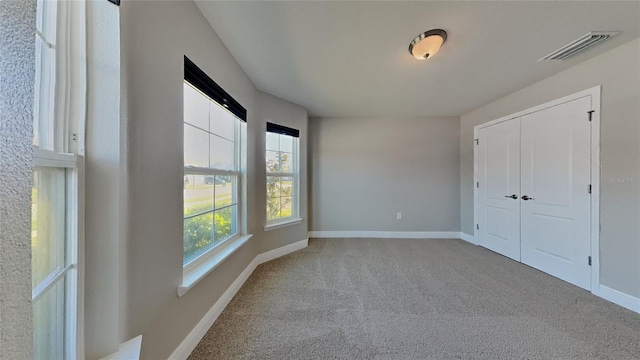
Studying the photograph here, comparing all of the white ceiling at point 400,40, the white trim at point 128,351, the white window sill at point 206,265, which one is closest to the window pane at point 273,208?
the white window sill at point 206,265

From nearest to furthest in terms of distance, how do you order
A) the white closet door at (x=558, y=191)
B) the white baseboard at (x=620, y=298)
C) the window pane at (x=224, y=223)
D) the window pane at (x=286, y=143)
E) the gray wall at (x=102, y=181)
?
the gray wall at (x=102, y=181)
the white baseboard at (x=620, y=298)
the window pane at (x=224, y=223)
the white closet door at (x=558, y=191)
the window pane at (x=286, y=143)

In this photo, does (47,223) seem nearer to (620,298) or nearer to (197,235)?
(197,235)

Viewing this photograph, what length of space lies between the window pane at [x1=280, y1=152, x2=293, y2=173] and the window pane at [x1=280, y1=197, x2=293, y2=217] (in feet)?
1.40

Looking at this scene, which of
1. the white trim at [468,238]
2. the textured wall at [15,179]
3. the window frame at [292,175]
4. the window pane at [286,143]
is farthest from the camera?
the white trim at [468,238]

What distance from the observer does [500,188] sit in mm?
3357

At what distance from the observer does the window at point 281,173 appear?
10.6ft


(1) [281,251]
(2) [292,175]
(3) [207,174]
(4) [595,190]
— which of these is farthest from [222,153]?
(4) [595,190]

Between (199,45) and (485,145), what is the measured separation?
396cm

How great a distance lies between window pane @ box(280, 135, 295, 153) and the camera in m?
3.42

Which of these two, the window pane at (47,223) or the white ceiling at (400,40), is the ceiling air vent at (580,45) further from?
the window pane at (47,223)

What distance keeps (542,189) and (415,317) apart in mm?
2313

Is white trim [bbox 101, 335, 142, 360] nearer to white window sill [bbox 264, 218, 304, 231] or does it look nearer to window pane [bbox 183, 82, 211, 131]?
window pane [bbox 183, 82, 211, 131]

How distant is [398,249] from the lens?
3580mm

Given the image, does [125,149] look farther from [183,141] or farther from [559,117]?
[559,117]
